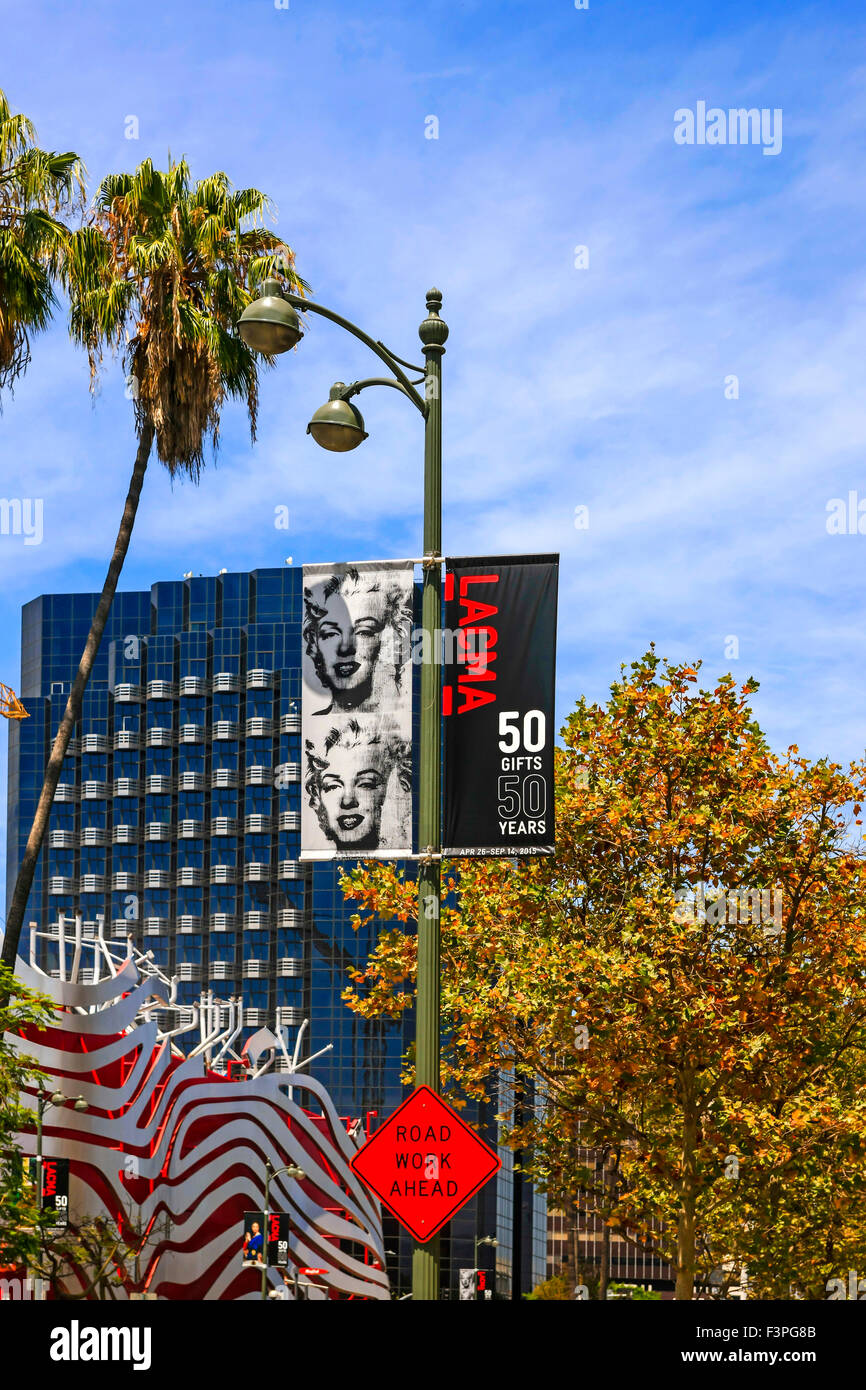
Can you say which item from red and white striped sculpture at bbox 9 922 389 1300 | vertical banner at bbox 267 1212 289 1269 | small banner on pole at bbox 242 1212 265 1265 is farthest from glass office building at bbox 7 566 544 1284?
vertical banner at bbox 267 1212 289 1269

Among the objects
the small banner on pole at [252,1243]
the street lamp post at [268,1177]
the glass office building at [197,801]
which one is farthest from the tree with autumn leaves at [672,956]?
the glass office building at [197,801]

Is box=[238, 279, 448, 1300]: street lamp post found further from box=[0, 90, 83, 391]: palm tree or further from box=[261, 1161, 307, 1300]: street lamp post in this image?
box=[261, 1161, 307, 1300]: street lamp post

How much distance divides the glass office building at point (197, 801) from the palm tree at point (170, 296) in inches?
3654

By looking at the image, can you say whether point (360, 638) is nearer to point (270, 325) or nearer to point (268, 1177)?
point (270, 325)

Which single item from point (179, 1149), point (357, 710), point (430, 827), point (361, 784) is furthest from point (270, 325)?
point (179, 1149)

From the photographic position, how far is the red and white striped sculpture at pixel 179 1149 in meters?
37.9

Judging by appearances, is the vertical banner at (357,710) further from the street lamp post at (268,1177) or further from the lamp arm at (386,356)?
the street lamp post at (268,1177)

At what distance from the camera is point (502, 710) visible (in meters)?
11.6

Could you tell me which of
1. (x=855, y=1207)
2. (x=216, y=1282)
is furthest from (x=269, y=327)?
(x=216, y=1282)

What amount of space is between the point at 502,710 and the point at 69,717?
51.8 ft

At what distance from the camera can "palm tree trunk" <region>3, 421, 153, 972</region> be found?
24.4 m

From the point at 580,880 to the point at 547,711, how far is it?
44.6ft

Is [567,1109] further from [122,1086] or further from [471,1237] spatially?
[471,1237]

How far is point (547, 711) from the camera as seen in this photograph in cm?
1154
